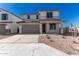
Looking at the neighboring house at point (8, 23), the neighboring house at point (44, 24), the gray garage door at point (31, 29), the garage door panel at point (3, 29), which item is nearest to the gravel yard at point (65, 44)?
the neighboring house at point (44, 24)

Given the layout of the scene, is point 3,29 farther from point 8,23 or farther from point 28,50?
point 28,50

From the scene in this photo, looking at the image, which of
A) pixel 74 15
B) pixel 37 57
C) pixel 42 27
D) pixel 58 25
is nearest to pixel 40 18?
pixel 42 27

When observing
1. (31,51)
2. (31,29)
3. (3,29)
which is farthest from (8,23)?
(31,51)

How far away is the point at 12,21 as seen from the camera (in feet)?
89.4

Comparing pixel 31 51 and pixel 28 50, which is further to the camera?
pixel 28 50

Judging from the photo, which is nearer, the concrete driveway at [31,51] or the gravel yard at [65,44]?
the concrete driveway at [31,51]

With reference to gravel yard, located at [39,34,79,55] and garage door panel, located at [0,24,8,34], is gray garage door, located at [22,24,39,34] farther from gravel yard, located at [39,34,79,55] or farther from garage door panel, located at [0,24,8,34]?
gravel yard, located at [39,34,79,55]

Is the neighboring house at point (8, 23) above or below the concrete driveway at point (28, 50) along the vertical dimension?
above

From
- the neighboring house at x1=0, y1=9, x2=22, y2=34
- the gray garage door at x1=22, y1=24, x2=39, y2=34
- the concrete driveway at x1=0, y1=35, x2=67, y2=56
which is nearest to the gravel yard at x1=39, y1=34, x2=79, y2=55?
the concrete driveway at x1=0, y1=35, x2=67, y2=56

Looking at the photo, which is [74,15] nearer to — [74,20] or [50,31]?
[74,20]

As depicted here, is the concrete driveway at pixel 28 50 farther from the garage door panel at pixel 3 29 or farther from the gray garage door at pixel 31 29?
the garage door panel at pixel 3 29

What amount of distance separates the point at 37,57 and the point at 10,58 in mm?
1458

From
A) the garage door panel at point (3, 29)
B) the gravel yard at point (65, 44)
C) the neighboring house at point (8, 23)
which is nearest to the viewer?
the gravel yard at point (65, 44)

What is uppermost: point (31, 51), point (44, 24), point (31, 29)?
point (44, 24)
